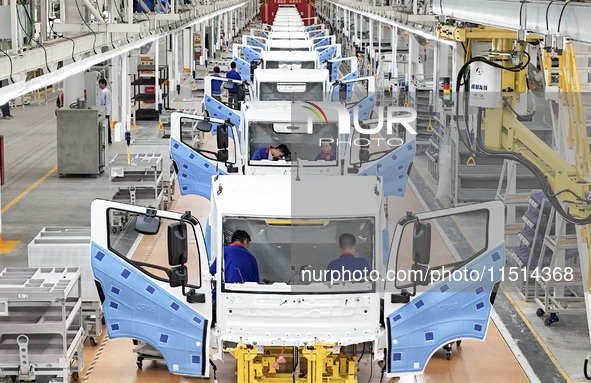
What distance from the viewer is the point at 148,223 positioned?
8.45 m

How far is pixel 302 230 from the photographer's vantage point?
8938 mm

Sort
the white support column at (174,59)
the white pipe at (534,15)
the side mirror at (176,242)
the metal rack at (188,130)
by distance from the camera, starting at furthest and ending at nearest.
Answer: the white support column at (174,59), the metal rack at (188,130), the white pipe at (534,15), the side mirror at (176,242)

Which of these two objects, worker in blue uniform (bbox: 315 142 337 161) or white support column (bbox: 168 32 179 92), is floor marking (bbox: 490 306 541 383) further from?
white support column (bbox: 168 32 179 92)

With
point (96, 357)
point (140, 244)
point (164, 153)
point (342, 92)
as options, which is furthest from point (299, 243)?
point (342, 92)

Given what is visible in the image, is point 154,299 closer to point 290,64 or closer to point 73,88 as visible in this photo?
point 73,88

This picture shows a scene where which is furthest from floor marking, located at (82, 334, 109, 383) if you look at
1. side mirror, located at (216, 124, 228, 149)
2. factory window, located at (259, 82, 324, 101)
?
factory window, located at (259, 82, 324, 101)

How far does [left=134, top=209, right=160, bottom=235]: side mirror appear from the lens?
8398 mm

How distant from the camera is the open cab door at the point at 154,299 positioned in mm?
8641

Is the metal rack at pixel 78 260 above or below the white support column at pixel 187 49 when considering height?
below

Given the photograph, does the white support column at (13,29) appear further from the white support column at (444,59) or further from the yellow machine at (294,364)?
the white support column at (444,59)

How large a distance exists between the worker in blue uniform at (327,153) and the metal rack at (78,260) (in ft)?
12.2

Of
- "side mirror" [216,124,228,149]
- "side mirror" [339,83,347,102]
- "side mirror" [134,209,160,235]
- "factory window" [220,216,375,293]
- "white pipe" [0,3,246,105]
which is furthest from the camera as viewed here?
"side mirror" [339,83,347,102]

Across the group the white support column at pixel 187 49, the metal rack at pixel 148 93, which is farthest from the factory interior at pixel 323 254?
the white support column at pixel 187 49

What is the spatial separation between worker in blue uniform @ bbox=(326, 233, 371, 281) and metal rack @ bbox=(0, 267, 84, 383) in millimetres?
2592
